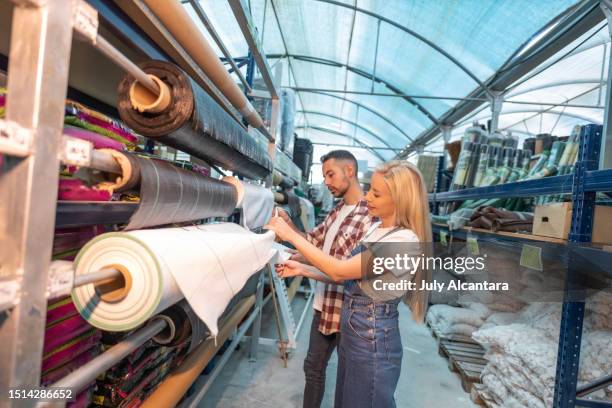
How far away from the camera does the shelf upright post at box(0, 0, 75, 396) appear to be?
455 mm

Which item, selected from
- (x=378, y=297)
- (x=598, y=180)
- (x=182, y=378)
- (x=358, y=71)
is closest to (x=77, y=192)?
(x=182, y=378)

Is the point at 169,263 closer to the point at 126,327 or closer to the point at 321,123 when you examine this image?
the point at 126,327

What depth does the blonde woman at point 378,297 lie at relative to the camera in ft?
4.45

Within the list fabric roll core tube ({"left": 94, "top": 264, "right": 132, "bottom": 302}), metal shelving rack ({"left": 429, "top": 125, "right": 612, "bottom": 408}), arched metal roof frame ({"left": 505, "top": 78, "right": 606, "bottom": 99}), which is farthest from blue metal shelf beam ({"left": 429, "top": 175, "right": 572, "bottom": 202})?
arched metal roof frame ({"left": 505, "top": 78, "right": 606, "bottom": 99})

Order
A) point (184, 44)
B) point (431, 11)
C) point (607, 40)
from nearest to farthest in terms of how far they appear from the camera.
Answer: point (184, 44)
point (607, 40)
point (431, 11)

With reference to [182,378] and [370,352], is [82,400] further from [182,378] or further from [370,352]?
[370,352]

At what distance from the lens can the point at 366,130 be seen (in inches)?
441

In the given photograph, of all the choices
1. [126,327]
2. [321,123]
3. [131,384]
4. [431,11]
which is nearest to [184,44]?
[126,327]

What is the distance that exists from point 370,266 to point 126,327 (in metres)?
0.90

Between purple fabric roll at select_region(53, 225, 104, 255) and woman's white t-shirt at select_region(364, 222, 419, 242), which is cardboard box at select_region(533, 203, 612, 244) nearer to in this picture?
woman's white t-shirt at select_region(364, 222, 419, 242)

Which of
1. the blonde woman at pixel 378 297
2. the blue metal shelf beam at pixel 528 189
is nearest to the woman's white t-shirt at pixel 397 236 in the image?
the blonde woman at pixel 378 297

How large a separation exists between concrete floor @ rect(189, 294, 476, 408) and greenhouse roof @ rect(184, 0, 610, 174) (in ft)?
8.85

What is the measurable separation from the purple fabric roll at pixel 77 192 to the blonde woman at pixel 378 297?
0.79m

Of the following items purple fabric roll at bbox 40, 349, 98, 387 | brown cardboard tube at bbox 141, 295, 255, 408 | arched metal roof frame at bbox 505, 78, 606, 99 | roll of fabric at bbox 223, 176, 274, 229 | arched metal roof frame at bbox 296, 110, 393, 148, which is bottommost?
brown cardboard tube at bbox 141, 295, 255, 408
